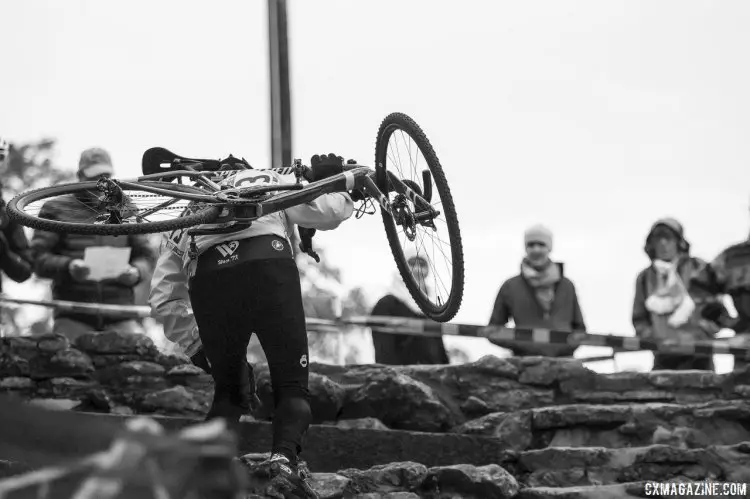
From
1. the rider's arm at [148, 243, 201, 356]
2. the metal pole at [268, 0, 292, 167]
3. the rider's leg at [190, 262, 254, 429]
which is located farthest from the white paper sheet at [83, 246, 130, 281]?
the rider's leg at [190, 262, 254, 429]

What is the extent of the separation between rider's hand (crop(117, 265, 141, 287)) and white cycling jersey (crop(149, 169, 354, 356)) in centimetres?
273

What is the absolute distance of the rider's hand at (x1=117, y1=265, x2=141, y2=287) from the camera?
34.6ft

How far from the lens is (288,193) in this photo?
279 inches

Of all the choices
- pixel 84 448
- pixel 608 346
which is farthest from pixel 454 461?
pixel 84 448

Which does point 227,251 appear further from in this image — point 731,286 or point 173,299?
point 731,286

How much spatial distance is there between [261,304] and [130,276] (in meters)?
3.70

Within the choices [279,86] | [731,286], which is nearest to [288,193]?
[731,286]

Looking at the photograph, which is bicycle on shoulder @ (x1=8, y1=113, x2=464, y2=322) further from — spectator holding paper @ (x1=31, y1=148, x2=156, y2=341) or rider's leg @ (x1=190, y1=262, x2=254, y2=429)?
spectator holding paper @ (x1=31, y1=148, x2=156, y2=341)

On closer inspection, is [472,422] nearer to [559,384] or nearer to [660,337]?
[559,384]

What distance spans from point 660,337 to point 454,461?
2625 mm

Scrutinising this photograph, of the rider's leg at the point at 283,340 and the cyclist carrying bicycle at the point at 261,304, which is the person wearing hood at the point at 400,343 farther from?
the rider's leg at the point at 283,340

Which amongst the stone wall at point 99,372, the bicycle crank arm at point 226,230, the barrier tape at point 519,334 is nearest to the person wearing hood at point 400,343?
the barrier tape at point 519,334

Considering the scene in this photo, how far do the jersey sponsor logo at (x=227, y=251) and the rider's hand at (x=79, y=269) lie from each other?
351 cm

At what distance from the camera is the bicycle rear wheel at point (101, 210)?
682cm
